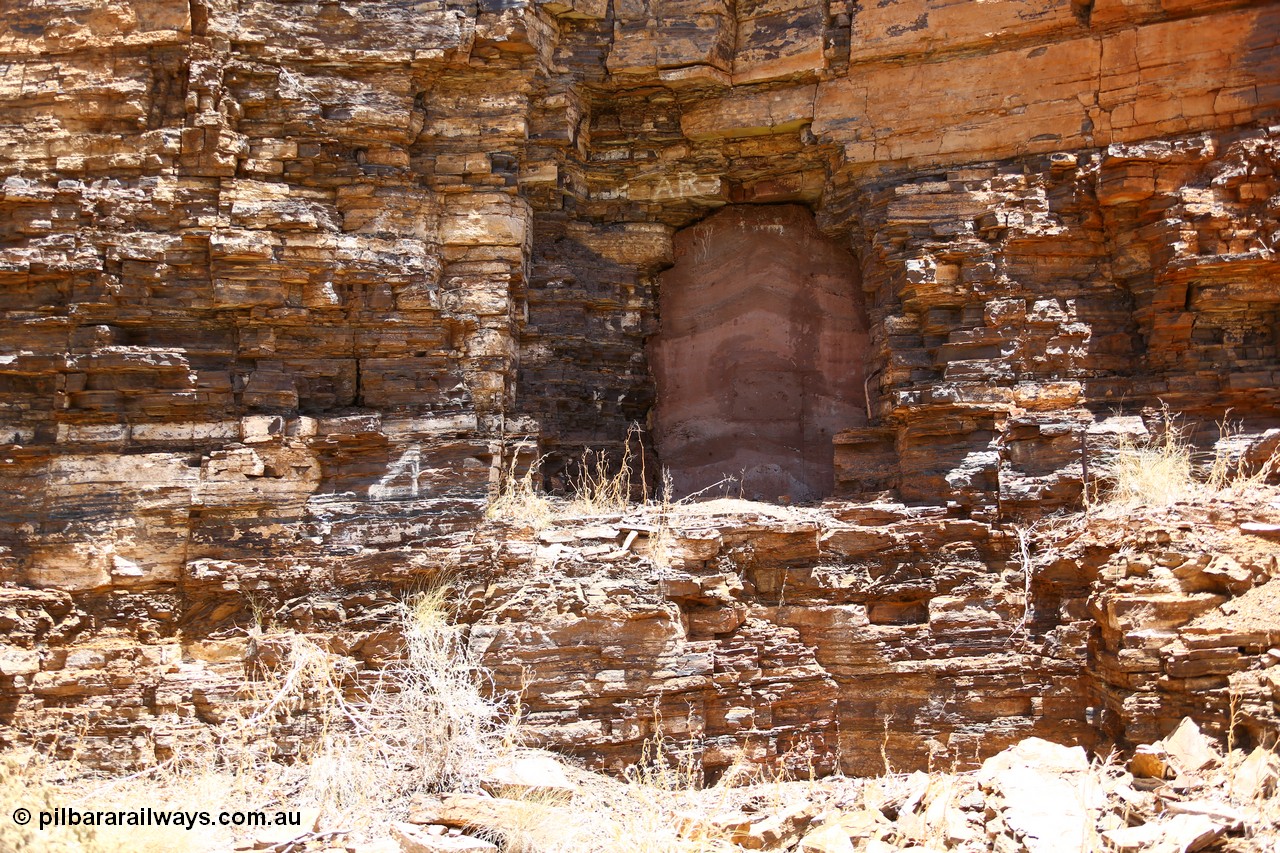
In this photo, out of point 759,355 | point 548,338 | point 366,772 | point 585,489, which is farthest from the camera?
point 759,355

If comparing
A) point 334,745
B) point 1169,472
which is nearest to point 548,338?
point 334,745

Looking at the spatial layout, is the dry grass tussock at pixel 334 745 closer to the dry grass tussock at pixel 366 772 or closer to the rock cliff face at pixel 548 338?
the dry grass tussock at pixel 366 772

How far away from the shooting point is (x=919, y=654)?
744 cm

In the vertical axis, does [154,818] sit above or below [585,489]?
below

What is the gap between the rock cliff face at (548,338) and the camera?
24.0ft

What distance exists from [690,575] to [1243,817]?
11.7 ft

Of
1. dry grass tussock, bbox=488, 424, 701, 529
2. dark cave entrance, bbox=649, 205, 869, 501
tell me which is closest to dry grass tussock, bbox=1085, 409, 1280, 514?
dark cave entrance, bbox=649, 205, 869, 501

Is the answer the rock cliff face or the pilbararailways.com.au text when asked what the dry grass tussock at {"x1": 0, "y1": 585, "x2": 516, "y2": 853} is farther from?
the rock cliff face

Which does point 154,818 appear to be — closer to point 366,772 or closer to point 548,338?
point 366,772

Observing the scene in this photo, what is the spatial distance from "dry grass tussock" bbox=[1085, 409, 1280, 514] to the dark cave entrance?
2.15 m

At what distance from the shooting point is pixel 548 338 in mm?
9125

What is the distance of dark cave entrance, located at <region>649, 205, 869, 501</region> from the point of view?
920cm

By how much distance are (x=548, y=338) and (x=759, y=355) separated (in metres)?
1.86

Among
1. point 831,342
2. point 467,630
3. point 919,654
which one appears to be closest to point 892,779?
point 919,654
